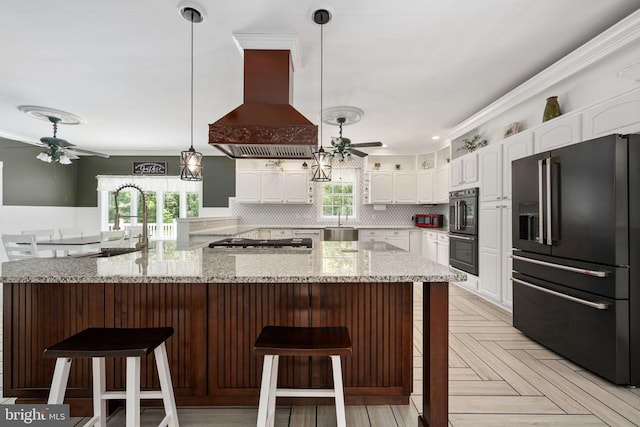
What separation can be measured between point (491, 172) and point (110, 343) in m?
3.90

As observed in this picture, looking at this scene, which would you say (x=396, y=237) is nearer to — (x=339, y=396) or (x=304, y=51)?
(x=304, y=51)

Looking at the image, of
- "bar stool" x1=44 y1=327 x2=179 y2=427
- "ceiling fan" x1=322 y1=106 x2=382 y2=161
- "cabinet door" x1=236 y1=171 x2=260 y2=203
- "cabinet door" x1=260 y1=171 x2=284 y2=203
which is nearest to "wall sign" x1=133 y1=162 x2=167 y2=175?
"cabinet door" x1=236 y1=171 x2=260 y2=203

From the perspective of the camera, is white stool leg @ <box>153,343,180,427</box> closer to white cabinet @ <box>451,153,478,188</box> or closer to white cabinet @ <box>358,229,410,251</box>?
white cabinet @ <box>451,153,478,188</box>

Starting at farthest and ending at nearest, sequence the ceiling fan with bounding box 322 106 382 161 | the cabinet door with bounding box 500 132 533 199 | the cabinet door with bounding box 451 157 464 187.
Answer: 1. the cabinet door with bounding box 451 157 464 187
2. the ceiling fan with bounding box 322 106 382 161
3. the cabinet door with bounding box 500 132 533 199

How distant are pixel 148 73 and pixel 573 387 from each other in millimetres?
4420

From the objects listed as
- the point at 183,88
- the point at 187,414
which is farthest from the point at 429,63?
the point at 187,414

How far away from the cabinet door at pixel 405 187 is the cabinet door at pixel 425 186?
0.10 m

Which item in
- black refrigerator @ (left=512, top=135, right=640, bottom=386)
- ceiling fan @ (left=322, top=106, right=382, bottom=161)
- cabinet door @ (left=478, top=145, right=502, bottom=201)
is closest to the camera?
black refrigerator @ (left=512, top=135, right=640, bottom=386)

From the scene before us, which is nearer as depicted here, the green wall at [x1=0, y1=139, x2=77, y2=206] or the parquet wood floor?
the parquet wood floor

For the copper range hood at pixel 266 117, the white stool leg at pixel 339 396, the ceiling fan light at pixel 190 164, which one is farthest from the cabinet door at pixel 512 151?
the ceiling fan light at pixel 190 164

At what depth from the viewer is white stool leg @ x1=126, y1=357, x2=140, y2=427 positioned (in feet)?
4.04

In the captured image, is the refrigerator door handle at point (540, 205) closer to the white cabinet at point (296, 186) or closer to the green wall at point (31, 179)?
the white cabinet at point (296, 186)

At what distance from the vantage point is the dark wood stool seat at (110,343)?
120 centimetres

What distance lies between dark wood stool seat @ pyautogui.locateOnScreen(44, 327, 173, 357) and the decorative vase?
11.8 feet
